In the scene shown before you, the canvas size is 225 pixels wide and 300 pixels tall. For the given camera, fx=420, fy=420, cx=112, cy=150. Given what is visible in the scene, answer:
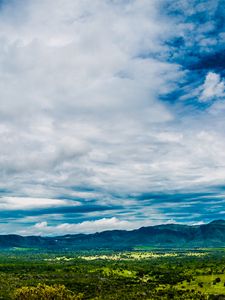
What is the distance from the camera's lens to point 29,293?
17450cm

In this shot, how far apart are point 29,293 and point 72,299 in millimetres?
18867

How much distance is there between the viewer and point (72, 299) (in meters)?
180

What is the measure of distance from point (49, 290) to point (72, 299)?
11.8 meters

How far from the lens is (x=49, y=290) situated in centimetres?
17550

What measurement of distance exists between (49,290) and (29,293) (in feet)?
27.1
